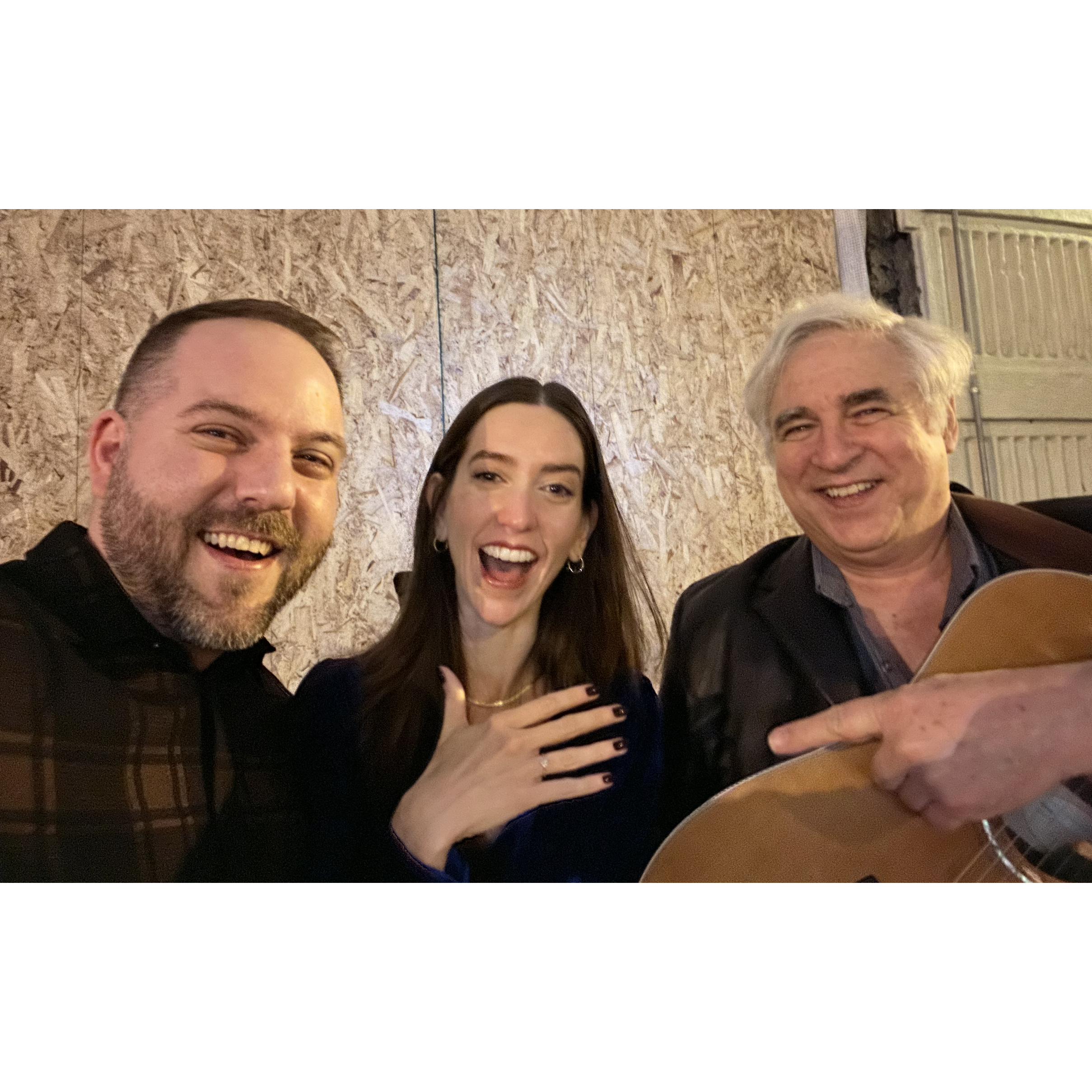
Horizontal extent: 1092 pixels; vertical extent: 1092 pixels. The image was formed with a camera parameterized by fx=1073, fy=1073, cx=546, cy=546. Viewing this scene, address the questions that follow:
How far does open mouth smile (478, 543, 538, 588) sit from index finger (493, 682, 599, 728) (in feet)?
0.67

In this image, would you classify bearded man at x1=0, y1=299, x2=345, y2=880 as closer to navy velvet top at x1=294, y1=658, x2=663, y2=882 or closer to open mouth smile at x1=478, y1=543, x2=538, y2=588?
navy velvet top at x1=294, y1=658, x2=663, y2=882

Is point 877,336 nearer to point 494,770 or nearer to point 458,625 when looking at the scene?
point 458,625

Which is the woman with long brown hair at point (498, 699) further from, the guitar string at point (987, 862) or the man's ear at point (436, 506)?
the guitar string at point (987, 862)

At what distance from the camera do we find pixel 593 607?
1.93m

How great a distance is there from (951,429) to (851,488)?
8.3 inches

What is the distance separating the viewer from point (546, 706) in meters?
1.90

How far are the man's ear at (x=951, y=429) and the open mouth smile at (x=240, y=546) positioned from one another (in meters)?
1.21

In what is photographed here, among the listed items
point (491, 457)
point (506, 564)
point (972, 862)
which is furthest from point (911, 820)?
point (491, 457)

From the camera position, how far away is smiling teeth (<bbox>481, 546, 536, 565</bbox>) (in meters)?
1.89

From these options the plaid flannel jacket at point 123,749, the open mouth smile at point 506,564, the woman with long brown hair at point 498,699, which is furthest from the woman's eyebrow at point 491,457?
the plaid flannel jacket at point 123,749

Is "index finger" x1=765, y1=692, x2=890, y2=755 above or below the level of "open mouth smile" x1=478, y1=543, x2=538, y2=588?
below

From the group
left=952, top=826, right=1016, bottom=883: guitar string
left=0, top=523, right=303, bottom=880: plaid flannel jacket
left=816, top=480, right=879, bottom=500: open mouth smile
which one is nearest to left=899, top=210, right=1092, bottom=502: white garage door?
left=816, top=480, right=879, bottom=500: open mouth smile
